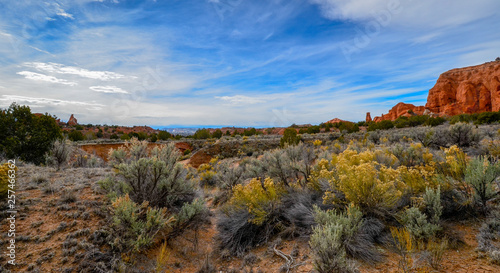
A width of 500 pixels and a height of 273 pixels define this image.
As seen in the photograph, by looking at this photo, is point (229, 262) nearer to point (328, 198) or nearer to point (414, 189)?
point (328, 198)

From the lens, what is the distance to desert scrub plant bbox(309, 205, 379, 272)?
278 cm

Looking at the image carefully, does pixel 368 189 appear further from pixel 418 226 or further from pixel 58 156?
pixel 58 156

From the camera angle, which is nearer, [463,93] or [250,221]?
[250,221]

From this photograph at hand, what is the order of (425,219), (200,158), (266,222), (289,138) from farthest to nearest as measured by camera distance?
(200,158), (289,138), (266,222), (425,219)

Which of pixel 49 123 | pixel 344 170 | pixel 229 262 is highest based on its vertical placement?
pixel 49 123

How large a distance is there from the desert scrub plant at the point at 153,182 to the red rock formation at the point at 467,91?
71158 mm

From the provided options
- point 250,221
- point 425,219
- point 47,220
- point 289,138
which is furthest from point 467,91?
point 47,220

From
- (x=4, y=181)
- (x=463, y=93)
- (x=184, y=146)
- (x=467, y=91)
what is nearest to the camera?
(x=4, y=181)

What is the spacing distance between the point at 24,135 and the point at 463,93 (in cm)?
8014

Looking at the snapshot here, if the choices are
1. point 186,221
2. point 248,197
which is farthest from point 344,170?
point 186,221

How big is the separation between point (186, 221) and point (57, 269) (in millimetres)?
2177

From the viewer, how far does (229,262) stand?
4133mm

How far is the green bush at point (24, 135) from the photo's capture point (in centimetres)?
856

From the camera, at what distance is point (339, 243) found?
3.12 m
